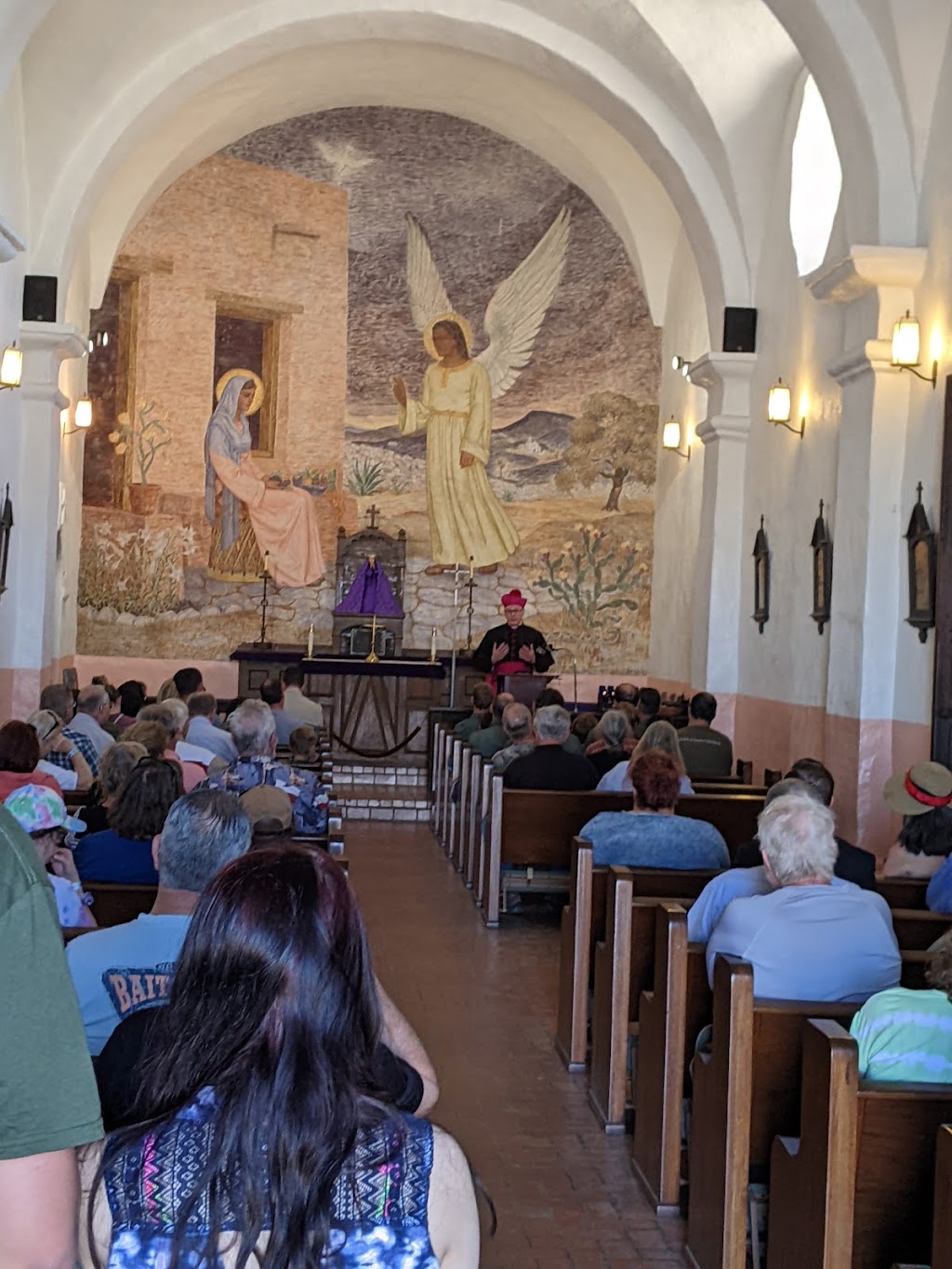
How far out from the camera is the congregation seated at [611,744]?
967 centimetres

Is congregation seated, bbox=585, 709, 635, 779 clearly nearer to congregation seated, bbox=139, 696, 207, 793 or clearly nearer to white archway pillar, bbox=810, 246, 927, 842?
white archway pillar, bbox=810, 246, 927, 842

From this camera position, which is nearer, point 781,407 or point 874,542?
point 874,542

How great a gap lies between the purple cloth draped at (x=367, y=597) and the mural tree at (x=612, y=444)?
94.2 inches

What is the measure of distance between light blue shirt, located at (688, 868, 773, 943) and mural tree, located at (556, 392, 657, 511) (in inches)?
524

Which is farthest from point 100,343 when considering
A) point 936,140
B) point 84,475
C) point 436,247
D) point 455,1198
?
point 455,1198

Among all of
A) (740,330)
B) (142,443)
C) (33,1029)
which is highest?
(740,330)

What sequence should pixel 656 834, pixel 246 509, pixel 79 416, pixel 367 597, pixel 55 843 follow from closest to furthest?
pixel 55 843 → pixel 656 834 → pixel 79 416 → pixel 246 509 → pixel 367 597

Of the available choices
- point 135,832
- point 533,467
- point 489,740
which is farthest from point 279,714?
point 533,467

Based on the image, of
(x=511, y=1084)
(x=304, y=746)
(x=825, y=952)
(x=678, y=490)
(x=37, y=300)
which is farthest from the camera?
(x=678, y=490)

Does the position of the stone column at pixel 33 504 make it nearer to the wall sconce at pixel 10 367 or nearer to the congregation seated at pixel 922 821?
the wall sconce at pixel 10 367

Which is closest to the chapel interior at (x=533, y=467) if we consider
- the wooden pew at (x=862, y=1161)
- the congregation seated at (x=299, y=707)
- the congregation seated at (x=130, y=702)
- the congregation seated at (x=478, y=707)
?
the wooden pew at (x=862, y=1161)

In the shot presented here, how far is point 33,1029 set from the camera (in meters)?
1.54

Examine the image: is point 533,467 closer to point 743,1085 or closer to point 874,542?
point 874,542

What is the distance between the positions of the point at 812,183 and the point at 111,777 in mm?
8517
